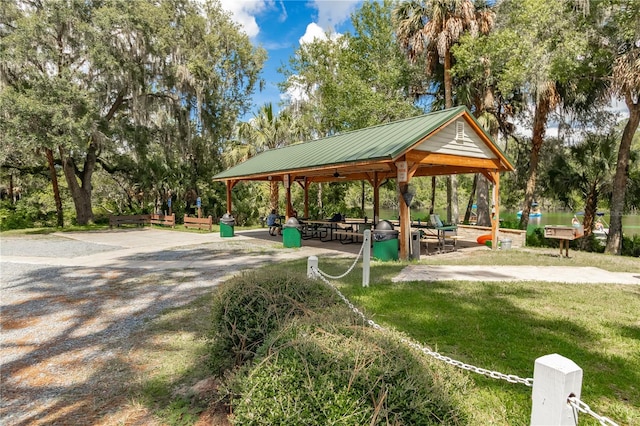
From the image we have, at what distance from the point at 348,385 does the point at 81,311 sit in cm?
540

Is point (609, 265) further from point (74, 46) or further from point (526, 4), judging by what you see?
point (74, 46)

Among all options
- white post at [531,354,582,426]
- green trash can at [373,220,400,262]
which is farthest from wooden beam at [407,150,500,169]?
white post at [531,354,582,426]

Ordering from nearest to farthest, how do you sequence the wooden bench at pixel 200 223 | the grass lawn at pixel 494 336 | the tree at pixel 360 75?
the grass lawn at pixel 494 336 < the wooden bench at pixel 200 223 < the tree at pixel 360 75

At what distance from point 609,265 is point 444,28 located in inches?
514

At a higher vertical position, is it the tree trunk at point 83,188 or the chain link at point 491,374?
the tree trunk at point 83,188

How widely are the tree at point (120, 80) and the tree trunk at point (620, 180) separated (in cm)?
2087

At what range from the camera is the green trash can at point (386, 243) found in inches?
379

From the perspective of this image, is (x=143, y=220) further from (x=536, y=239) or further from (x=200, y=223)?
(x=536, y=239)

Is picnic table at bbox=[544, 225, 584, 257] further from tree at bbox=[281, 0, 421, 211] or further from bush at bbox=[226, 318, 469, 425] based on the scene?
tree at bbox=[281, 0, 421, 211]

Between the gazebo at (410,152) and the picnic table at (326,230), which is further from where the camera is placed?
the picnic table at (326,230)

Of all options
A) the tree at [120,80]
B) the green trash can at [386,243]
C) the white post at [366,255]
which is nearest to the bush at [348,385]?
the white post at [366,255]

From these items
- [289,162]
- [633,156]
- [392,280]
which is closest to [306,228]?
[289,162]

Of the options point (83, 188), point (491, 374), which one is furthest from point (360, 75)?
point (491, 374)

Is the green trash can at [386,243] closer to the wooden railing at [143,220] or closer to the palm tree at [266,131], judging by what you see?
the wooden railing at [143,220]
